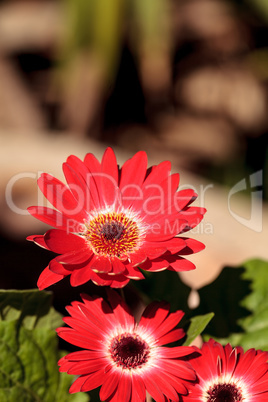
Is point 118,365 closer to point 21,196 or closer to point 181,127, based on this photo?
point 21,196

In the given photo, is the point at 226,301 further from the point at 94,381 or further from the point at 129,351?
the point at 94,381

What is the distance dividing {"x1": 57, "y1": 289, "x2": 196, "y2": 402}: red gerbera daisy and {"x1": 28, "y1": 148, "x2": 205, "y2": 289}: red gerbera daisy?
0.05 meters

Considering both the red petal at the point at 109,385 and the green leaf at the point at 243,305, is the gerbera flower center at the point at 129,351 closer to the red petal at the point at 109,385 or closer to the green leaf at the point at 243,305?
the red petal at the point at 109,385

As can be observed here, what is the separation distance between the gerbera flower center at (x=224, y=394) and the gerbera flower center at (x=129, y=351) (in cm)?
10

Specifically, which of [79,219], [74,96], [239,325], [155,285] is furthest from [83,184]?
[74,96]

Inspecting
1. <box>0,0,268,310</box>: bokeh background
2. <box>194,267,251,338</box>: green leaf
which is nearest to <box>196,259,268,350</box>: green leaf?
<box>194,267,251,338</box>: green leaf

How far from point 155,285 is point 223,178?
5.81ft

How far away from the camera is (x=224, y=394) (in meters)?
0.71

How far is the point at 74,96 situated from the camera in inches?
113

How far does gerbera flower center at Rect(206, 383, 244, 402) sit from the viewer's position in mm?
709

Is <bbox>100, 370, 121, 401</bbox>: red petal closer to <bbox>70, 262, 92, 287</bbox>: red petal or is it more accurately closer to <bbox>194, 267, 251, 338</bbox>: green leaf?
<bbox>70, 262, 92, 287</bbox>: red petal

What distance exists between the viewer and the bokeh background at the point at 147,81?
8.17 ft

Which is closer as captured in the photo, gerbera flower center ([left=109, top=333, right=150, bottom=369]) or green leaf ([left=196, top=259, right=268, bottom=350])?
gerbera flower center ([left=109, top=333, right=150, bottom=369])

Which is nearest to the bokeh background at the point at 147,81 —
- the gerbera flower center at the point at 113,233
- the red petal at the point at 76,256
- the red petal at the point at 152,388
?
the gerbera flower center at the point at 113,233
